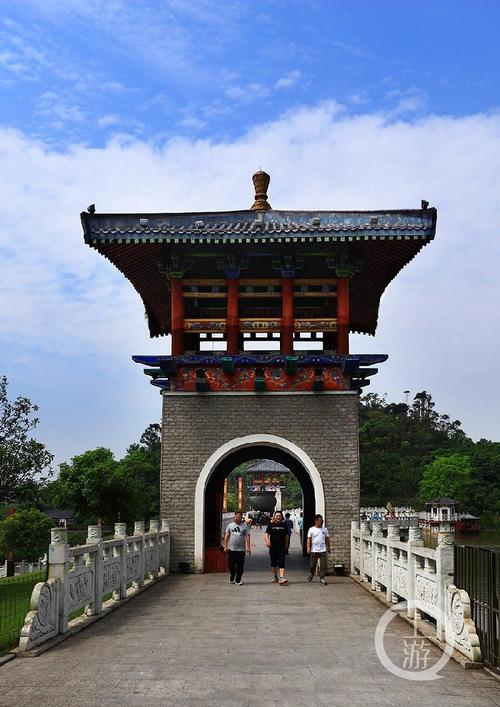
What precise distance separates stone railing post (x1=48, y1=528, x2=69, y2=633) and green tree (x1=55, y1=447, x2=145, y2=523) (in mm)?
35179

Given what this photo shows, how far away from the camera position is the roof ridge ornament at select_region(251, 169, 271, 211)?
17.6 metres

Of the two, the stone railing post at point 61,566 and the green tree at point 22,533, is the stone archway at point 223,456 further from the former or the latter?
the green tree at point 22,533

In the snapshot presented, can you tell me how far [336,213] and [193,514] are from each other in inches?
268

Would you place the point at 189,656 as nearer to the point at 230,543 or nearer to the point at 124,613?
the point at 124,613

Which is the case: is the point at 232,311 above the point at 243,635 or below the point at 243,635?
above

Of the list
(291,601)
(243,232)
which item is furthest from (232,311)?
(291,601)

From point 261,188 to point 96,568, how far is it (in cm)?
1093

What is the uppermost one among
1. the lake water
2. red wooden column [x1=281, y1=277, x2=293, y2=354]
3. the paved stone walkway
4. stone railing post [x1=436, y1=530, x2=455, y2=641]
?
red wooden column [x1=281, y1=277, x2=293, y2=354]

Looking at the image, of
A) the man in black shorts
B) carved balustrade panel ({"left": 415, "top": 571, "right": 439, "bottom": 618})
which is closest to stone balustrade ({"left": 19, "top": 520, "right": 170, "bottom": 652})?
the man in black shorts

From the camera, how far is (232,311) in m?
15.9

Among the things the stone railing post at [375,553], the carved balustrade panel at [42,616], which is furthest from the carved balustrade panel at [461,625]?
the stone railing post at [375,553]

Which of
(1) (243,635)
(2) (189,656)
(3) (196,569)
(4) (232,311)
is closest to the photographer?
(2) (189,656)

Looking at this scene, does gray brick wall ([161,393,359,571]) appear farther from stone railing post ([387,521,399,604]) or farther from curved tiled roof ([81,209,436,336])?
stone railing post ([387,521,399,604])

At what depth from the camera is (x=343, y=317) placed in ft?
51.9
